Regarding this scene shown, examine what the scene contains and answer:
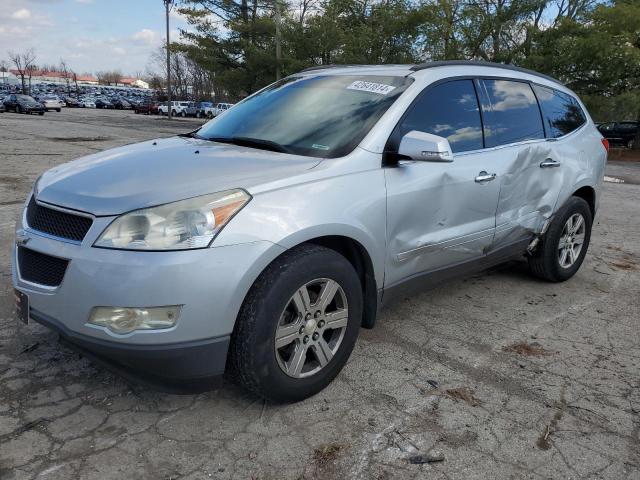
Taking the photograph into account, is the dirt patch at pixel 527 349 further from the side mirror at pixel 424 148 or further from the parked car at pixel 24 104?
the parked car at pixel 24 104

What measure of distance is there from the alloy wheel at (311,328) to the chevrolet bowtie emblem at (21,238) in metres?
1.27

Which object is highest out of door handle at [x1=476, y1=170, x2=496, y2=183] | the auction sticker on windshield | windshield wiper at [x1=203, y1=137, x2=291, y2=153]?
the auction sticker on windshield

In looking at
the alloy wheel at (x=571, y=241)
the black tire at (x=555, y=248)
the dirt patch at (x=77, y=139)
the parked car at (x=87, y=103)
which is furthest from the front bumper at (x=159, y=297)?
the parked car at (x=87, y=103)

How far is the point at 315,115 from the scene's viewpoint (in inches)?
130

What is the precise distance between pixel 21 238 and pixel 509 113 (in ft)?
10.9

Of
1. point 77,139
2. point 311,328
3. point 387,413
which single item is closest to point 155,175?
point 311,328

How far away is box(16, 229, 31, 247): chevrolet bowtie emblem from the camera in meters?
2.56

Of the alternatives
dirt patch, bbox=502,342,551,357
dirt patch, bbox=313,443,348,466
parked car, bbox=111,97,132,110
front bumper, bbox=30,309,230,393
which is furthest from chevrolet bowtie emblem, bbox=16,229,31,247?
parked car, bbox=111,97,132,110

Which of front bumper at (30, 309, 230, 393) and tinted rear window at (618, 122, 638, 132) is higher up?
tinted rear window at (618, 122, 638, 132)

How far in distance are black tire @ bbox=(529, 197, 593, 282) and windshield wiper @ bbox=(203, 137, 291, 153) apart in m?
2.59

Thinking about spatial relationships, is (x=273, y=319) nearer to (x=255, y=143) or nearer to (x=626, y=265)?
(x=255, y=143)

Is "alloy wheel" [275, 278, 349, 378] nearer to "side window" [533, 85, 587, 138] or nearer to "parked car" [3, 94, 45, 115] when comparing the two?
"side window" [533, 85, 587, 138]

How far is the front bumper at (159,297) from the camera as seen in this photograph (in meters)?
2.20

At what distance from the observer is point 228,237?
2.30 metres
